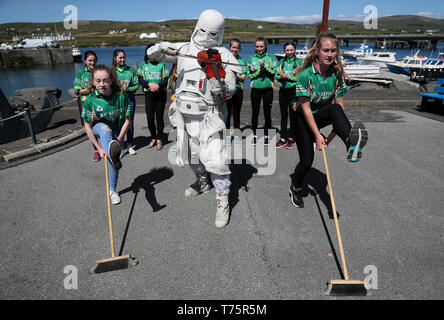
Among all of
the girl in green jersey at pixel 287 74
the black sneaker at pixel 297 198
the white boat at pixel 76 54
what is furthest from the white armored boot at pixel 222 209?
the white boat at pixel 76 54

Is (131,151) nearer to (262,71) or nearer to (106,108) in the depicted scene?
(106,108)

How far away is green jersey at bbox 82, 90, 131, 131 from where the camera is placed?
11.9 feet

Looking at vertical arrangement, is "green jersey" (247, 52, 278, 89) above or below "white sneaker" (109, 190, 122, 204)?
above

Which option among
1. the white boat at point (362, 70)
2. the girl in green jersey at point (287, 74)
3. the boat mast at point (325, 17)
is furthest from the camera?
the white boat at point (362, 70)

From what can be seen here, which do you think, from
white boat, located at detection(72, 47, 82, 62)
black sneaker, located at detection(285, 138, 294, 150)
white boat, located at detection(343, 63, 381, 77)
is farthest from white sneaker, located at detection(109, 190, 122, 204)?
white boat, located at detection(72, 47, 82, 62)

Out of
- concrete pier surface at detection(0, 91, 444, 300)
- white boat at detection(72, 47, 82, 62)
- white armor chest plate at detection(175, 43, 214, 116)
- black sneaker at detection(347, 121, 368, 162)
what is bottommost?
concrete pier surface at detection(0, 91, 444, 300)

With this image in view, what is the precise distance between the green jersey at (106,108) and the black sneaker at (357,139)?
2897 millimetres

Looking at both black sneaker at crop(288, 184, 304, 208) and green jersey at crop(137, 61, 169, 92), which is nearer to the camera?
black sneaker at crop(288, 184, 304, 208)

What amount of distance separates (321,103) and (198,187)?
215 cm

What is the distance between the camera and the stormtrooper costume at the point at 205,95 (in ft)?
10.5

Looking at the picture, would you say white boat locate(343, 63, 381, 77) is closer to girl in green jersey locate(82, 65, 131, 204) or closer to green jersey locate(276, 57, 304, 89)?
green jersey locate(276, 57, 304, 89)

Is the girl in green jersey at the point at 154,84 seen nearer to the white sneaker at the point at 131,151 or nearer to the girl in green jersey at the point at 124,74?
A: the girl in green jersey at the point at 124,74

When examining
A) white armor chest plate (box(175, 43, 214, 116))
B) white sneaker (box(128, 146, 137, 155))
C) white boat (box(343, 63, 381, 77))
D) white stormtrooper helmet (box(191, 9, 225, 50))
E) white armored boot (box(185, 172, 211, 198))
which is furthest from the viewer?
white boat (box(343, 63, 381, 77))
